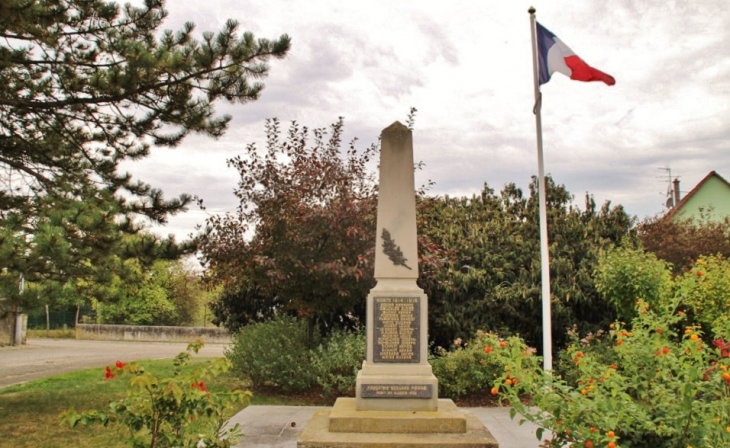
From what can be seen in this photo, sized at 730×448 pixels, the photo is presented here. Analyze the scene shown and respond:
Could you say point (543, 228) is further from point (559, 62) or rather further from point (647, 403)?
point (647, 403)

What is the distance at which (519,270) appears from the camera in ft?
43.8

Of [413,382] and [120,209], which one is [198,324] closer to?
[120,209]

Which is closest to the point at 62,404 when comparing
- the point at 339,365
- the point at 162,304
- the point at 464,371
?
the point at 339,365

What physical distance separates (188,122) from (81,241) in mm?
2630

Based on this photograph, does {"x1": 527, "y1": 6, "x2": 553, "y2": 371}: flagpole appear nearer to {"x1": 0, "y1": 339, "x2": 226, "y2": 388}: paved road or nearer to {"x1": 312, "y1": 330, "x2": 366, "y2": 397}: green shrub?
{"x1": 312, "y1": 330, "x2": 366, "y2": 397}: green shrub

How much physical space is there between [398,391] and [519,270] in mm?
7144

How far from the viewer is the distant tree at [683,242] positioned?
69.8ft

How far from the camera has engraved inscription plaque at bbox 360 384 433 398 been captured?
695 centimetres

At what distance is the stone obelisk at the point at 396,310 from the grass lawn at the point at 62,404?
2.83 meters

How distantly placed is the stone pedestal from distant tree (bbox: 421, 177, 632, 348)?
17.7ft

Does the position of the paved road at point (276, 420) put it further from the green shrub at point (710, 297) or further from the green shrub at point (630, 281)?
the green shrub at point (710, 297)

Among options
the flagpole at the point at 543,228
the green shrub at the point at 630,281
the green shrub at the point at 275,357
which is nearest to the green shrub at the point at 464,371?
the flagpole at the point at 543,228

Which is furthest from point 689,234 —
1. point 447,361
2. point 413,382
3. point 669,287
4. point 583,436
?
point 583,436

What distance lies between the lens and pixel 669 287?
1222 cm
